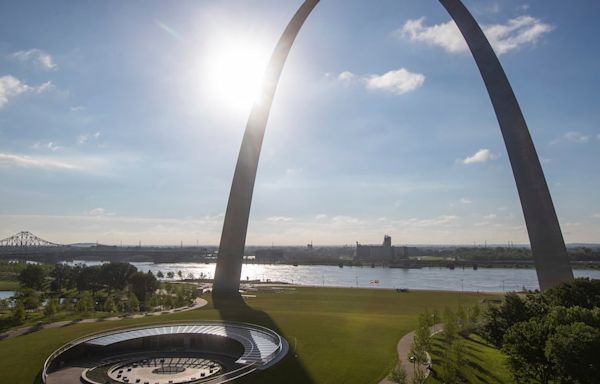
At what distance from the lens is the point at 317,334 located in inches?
939

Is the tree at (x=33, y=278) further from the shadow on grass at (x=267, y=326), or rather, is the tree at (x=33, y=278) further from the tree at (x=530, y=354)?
the tree at (x=530, y=354)

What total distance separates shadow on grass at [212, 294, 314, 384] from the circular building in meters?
0.48

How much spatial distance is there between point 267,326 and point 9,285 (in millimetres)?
59048

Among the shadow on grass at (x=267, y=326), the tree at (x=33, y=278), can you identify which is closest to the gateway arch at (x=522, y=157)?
the shadow on grass at (x=267, y=326)

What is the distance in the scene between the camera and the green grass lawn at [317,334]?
17.4 meters

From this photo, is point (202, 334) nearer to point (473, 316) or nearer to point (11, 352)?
point (11, 352)

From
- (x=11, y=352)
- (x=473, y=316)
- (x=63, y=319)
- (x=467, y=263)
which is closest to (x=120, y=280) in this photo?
(x=63, y=319)

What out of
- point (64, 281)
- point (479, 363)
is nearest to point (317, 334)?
point (479, 363)

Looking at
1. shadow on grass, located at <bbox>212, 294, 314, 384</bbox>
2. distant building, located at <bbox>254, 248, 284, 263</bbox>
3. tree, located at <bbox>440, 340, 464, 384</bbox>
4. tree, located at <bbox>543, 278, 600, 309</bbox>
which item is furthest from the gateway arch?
distant building, located at <bbox>254, 248, 284, 263</bbox>

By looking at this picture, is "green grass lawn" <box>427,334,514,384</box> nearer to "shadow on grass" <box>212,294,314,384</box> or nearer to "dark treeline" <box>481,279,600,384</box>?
"dark treeline" <box>481,279,600,384</box>

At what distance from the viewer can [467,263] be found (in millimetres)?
124812

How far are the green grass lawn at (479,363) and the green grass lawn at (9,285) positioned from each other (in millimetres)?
61869

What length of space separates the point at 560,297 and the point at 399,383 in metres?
9.55

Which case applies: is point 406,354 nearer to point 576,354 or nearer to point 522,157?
point 576,354
